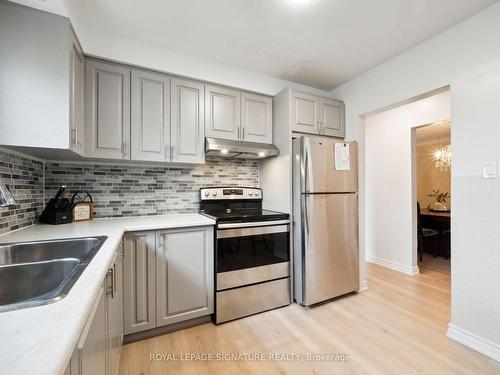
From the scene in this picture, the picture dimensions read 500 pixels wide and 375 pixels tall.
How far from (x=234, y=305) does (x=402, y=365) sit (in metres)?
1.23

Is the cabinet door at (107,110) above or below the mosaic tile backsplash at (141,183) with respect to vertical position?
above

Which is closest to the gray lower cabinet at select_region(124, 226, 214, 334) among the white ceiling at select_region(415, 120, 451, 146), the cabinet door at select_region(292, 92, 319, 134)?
the cabinet door at select_region(292, 92, 319, 134)

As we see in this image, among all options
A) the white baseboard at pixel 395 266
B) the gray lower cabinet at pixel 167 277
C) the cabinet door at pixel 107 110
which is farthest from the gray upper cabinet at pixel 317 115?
the white baseboard at pixel 395 266

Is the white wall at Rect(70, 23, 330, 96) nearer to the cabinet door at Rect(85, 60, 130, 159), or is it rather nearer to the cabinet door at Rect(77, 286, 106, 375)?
the cabinet door at Rect(85, 60, 130, 159)

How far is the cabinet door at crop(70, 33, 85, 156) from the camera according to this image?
1444 millimetres

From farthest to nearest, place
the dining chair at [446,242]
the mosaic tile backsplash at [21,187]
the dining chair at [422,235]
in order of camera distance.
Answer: the dining chair at [446,242] → the dining chair at [422,235] → the mosaic tile backsplash at [21,187]

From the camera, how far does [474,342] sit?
5.32ft

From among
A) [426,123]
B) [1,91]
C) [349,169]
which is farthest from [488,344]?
[1,91]

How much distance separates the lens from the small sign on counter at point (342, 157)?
229 centimetres

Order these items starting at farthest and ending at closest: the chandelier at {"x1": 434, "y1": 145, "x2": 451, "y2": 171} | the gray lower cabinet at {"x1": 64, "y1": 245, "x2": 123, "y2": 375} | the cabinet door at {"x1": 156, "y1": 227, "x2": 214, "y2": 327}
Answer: the chandelier at {"x1": 434, "y1": 145, "x2": 451, "y2": 171}, the cabinet door at {"x1": 156, "y1": 227, "x2": 214, "y2": 327}, the gray lower cabinet at {"x1": 64, "y1": 245, "x2": 123, "y2": 375}

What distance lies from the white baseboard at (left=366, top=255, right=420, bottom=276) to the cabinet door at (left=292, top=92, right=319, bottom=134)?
223 cm

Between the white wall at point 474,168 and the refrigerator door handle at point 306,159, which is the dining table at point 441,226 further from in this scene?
the refrigerator door handle at point 306,159

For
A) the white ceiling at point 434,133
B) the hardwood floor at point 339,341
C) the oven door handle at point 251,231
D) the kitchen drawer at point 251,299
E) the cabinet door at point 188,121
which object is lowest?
the hardwood floor at point 339,341

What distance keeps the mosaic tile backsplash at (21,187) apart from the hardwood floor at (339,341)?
1161mm
